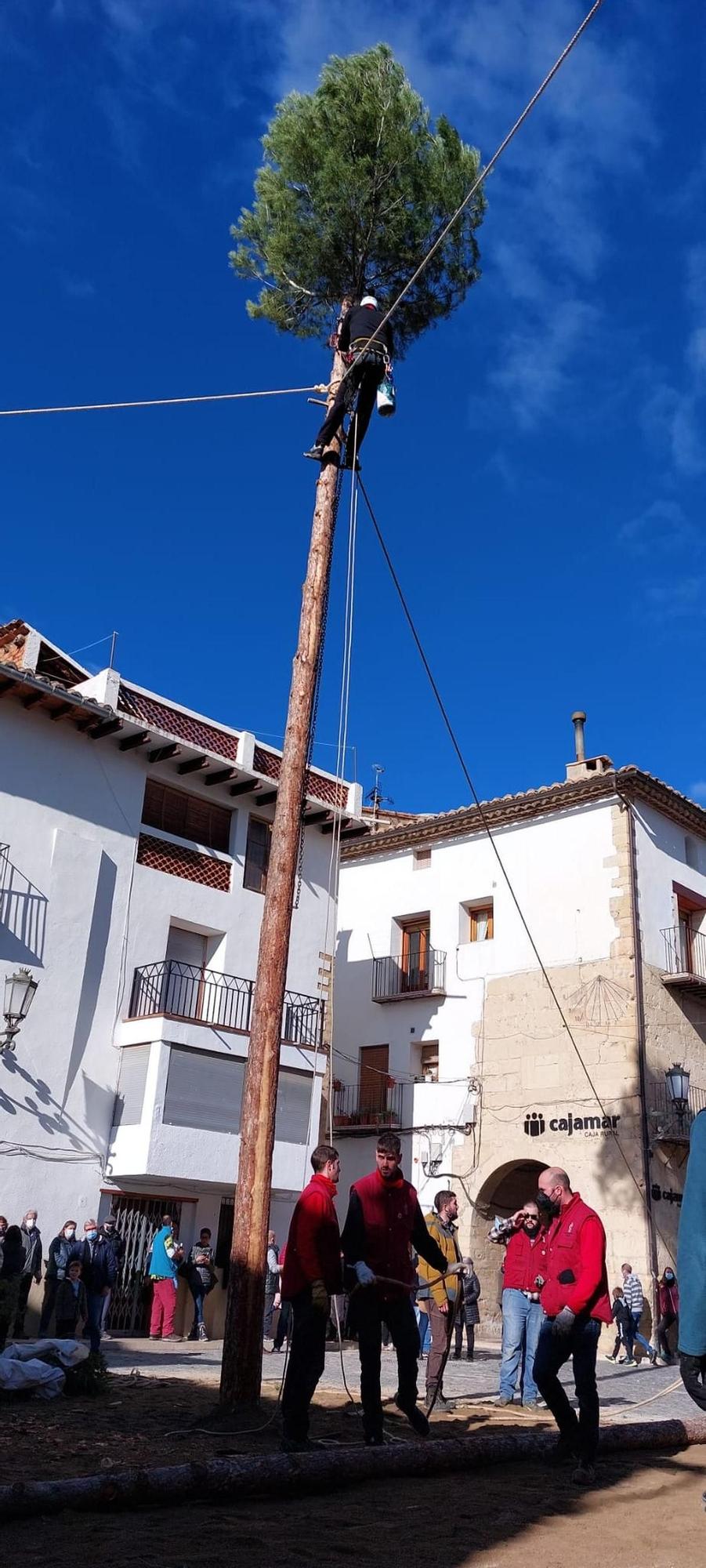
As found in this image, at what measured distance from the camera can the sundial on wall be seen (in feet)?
77.4

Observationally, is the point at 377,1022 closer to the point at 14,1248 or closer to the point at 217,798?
the point at 217,798

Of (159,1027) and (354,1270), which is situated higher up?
(159,1027)

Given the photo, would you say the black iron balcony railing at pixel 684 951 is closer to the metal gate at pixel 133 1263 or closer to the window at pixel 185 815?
the window at pixel 185 815

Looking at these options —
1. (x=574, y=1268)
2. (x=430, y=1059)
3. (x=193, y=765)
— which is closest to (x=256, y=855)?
(x=193, y=765)

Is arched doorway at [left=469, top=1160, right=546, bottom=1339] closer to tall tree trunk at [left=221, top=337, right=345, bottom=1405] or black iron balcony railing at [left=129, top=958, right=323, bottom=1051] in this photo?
black iron balcony railing at [left=129, top=958, right=323, bottom=1051]

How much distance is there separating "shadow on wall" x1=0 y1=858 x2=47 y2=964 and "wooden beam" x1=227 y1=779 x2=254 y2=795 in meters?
4.75

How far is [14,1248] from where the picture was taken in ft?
46.1

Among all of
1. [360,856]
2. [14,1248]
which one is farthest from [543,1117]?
[14,1248]

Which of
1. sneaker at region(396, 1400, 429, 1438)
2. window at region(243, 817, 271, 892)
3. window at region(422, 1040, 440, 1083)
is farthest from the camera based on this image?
window at region(422, 1040, 440, 1083)

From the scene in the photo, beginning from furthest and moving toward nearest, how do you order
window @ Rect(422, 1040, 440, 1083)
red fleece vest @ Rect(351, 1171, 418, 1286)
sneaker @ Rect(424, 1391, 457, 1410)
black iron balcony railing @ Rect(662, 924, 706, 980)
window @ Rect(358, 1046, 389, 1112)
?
window @ Rect(358, 1046, 389, 1112) < window @ Rect(422, 1040, 440, 1083) < black iron balcony railing @ Rect(662, 924, 706, 980) < sneaker @ Rect(424, 1391, 457, 1410) < red fleece vest @ Rect(351, 1171, 418, 1286)

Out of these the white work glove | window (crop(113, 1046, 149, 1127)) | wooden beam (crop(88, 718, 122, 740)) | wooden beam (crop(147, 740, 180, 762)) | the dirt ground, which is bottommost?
the dirt ground

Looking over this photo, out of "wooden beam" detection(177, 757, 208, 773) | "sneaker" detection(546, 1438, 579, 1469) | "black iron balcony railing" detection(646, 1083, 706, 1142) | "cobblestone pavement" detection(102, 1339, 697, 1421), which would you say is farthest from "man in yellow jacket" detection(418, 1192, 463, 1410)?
"black iron balcony railing" detection(646, 1083, 706, 1142)

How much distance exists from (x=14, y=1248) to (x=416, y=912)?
15316mm

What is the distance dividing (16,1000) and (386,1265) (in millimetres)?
10542
